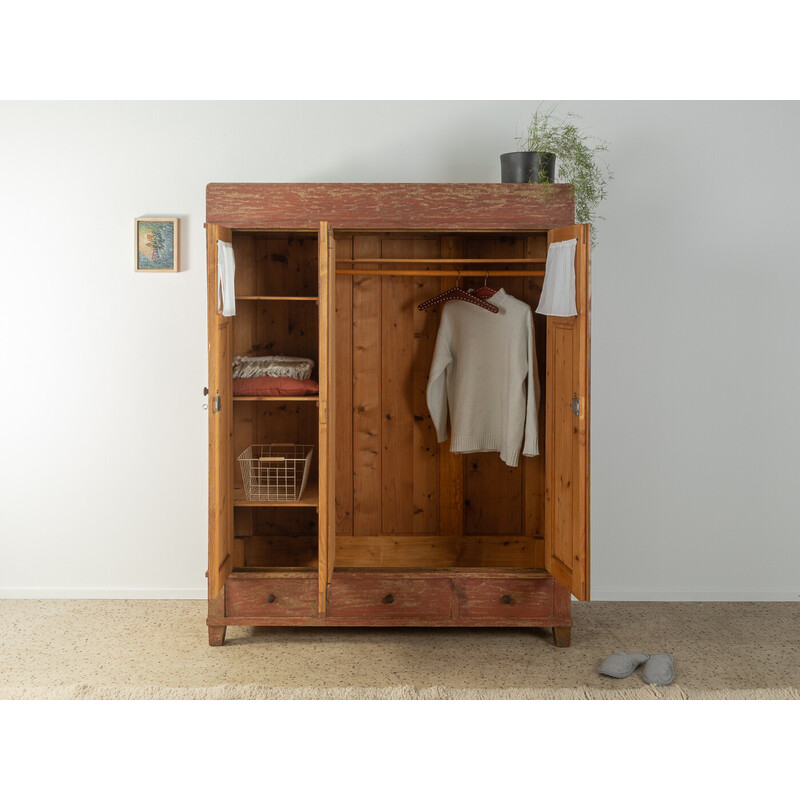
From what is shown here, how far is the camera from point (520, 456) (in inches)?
171

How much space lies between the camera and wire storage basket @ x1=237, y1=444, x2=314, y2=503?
4.00 meters

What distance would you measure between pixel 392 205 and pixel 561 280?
31.5 inches

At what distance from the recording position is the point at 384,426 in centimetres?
438

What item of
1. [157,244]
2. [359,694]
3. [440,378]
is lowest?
[359,694]

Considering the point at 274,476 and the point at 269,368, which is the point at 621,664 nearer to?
the point at 274,476

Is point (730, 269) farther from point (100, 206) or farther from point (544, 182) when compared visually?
point (100, 206)

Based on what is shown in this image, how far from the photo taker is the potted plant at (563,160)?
386 centimetres

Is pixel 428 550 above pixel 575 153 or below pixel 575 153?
below

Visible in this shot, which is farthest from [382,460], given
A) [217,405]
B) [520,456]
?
[217,405]

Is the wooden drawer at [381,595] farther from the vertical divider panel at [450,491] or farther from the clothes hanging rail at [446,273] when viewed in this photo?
the clothes hanging rail at [446,273]

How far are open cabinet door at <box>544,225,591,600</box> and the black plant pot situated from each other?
278 millimetres

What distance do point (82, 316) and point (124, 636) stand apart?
5.33 feet

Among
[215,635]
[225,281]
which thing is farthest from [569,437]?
[215,635]

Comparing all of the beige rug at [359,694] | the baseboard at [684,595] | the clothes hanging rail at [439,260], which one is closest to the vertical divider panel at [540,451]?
the clothes hanging rail at [439,260]
